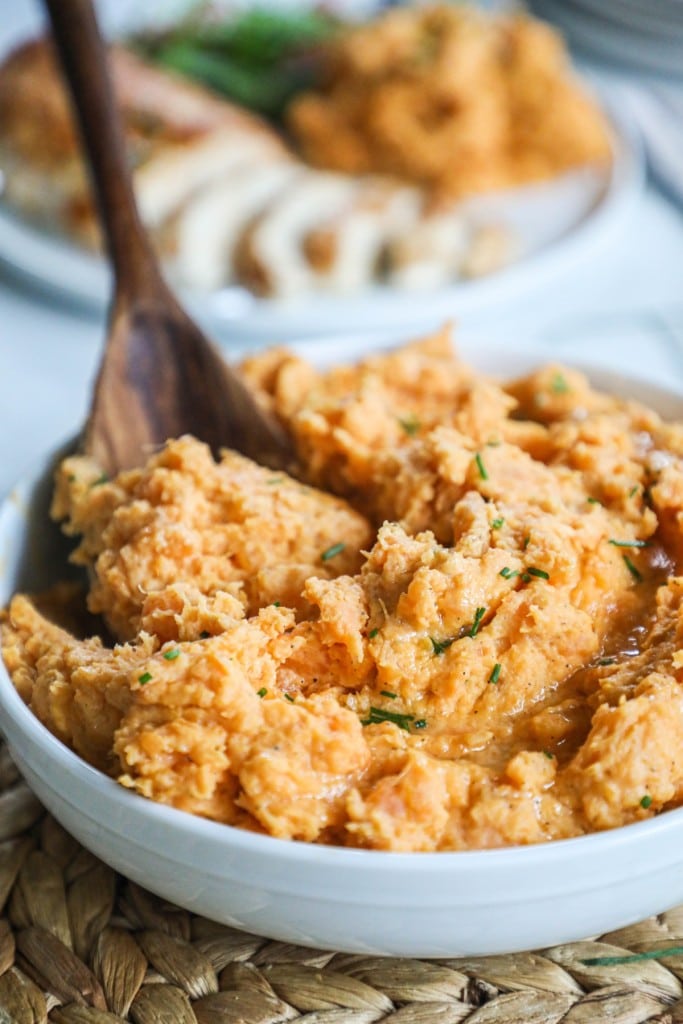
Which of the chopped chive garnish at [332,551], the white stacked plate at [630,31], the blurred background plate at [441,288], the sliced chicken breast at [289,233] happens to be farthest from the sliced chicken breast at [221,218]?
the chopped chive garnish at [332,551]

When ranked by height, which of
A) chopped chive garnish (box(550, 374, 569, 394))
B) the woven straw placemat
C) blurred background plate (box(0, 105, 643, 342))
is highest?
chopped chive garnish (box(550, 374, 569, 394))

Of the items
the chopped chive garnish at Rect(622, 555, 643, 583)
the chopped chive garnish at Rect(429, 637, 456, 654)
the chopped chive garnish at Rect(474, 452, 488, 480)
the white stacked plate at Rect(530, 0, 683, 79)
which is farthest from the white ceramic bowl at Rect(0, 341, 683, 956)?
the white stacked plate at Rect(530, 0, 683, 79)

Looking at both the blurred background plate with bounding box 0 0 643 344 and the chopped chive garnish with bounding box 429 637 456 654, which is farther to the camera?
the blurred background plate with bounding box 0 0 643 344

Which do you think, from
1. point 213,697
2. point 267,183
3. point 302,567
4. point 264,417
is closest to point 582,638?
point 302,567

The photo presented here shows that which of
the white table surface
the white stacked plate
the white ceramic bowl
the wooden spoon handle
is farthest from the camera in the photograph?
the white stacked plate

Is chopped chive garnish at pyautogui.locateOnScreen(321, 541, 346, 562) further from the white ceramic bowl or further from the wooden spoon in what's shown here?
the white ceramic bowl
